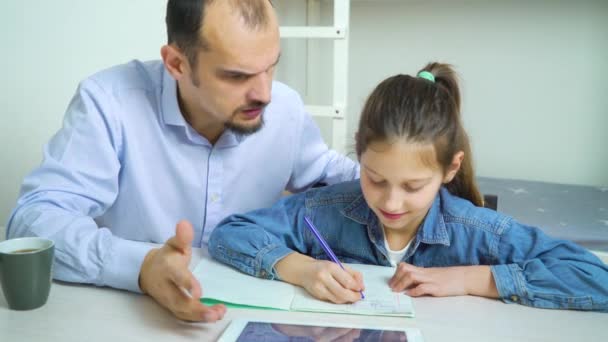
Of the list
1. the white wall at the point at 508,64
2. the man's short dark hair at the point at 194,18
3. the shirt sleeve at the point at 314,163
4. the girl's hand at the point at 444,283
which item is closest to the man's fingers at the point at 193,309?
the girl's hand at the point at 444,283

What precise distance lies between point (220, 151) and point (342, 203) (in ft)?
1.02

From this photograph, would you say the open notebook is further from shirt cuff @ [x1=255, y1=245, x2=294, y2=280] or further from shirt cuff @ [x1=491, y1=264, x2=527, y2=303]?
shirt cuff @ [x1=491, y1=264, x2=527, y2=303]

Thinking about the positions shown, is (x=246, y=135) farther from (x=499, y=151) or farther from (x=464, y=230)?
(x=499, y=151)

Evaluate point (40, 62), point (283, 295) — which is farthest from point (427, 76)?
point (40, 62)

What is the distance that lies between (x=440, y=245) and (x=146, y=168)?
606mm

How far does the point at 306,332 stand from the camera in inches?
24.6

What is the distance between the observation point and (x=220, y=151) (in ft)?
3.62

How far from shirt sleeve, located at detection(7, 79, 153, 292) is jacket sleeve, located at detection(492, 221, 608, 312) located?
538mm

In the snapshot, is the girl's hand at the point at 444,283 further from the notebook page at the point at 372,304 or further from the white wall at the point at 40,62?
the white wall at the point at 40,62

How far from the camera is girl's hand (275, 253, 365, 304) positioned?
2.34ft

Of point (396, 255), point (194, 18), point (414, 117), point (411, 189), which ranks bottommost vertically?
point (396, 255)

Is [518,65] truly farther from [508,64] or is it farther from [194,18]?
[194,18]

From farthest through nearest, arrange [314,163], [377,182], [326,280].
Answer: [314,163] → [377,182] → [326,280]

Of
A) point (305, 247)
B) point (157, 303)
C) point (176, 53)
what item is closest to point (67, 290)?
point (157, 303)
